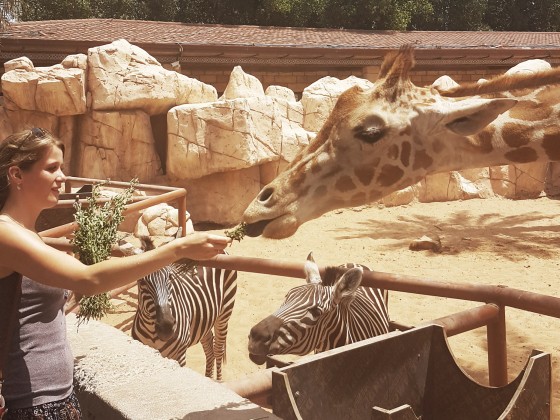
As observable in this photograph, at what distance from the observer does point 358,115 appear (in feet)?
12.1

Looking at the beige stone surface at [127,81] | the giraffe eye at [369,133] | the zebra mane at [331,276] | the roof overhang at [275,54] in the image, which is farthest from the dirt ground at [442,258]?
the roof overhang at [275,54]

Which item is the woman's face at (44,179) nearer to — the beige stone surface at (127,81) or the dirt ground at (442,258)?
the dirt ground at (442,258)

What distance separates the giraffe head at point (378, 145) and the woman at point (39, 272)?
1.67 meters

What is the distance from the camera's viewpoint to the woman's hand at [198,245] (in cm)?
194

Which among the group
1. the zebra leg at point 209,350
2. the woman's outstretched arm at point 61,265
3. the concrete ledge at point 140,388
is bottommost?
the zebra leg at point 209,350

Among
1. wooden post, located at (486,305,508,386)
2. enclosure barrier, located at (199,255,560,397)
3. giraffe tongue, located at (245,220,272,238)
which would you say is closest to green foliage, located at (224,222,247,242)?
giraffe tongue, located at (245,220,272,238)

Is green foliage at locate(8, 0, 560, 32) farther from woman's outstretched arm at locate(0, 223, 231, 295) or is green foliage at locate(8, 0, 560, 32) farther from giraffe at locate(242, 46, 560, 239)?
woman's outstretched arm at locate(0, 223, 231, 295)

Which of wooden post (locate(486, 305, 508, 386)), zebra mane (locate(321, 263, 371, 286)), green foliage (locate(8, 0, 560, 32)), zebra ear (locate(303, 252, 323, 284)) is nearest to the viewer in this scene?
wooden post (locate(486, 305, 508, 386))

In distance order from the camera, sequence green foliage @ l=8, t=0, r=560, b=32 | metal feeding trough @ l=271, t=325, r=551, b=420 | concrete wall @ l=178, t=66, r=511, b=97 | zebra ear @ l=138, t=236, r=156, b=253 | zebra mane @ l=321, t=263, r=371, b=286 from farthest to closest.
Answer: green foliage @ l=8, t=0, r=560, b=32 < concrete wall @ l=178, t=66, r=511, b=97 < zebra ear @ l=138, t=236, r=156, b=253 < zebra mane @ l=321, t=263, r=371, b=286 < metal feeding trough @ l=271, t=325, r=551, b=420

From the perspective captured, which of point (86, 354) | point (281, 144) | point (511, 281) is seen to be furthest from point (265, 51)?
point (86, 354)

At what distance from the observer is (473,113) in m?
3.46

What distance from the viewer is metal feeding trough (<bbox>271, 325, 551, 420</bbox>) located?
2385 mm

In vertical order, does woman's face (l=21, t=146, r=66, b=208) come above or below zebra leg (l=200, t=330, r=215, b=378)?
above

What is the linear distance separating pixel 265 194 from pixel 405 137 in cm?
88
